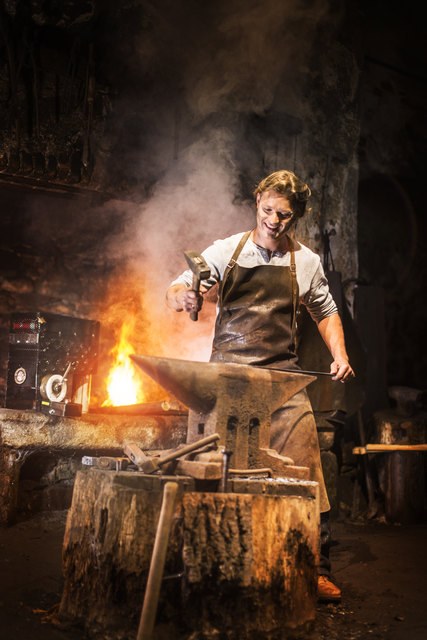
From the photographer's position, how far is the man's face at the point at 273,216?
3.34 metres

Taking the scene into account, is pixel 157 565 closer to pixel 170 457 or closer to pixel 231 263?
pixel 170 457

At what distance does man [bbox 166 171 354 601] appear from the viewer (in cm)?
316

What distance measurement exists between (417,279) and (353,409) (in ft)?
10.9

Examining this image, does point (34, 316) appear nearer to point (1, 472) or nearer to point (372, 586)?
point (1, 472)

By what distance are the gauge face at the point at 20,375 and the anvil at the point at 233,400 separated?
2.59 metres

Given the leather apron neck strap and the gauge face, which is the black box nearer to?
the gauge face

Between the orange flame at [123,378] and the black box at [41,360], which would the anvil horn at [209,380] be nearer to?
the black box at [41,360]

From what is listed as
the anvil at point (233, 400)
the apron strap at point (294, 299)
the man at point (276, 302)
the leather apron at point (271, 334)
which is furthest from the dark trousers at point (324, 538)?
the apron strap at point (294, 299)

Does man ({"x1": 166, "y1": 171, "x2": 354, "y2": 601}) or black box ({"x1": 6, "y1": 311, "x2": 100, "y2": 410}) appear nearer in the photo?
man ({"x1": 166, "y1": 171, "x2": 354, "y2": 601})

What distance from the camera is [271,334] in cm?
325

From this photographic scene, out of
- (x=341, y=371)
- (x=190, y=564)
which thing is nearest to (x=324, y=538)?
(x=341, y=371)

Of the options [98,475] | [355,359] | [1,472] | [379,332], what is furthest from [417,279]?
[98,475]

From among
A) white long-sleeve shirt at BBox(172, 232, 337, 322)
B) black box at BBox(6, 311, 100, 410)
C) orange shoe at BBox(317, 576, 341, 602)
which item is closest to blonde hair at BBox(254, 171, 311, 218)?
white long-sleeve shirt at BBox(172, 232, 337, 322)

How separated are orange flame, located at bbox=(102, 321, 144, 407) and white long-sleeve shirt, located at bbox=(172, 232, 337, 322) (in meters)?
3.06
